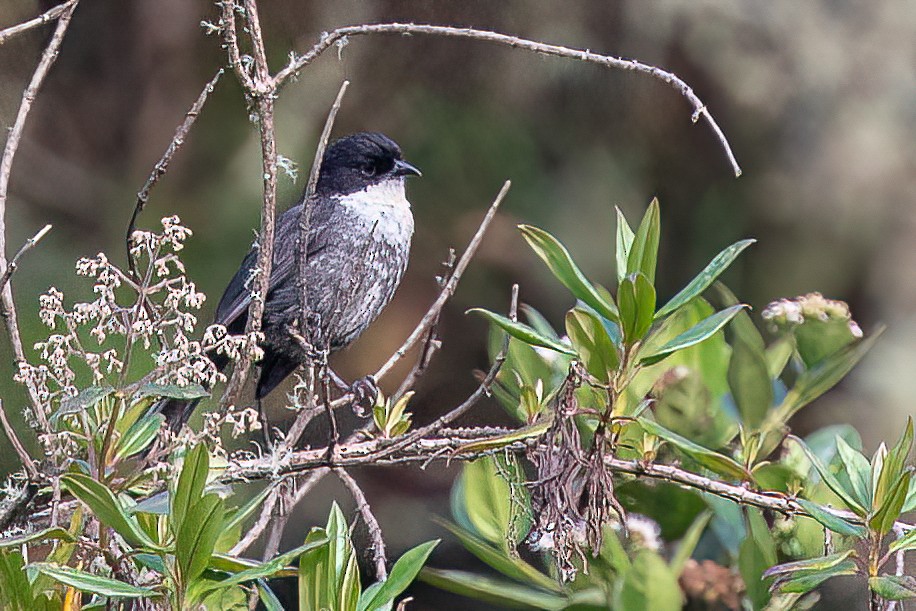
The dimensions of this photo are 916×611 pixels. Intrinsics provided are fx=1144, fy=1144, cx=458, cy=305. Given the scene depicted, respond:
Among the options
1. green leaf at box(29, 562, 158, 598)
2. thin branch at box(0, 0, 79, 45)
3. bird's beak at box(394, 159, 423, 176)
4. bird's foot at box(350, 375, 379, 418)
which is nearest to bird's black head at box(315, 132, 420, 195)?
bird's beak at box(394, 159, 423, 176)

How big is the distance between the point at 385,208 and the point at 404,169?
0.07 metres

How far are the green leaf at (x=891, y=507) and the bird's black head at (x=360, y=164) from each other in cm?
113

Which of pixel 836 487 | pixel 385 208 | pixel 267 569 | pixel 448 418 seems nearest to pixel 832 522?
pixel 836 487

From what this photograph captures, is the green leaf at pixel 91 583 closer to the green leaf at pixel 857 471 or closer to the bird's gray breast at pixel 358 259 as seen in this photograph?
the green leaf at pixel 857 471

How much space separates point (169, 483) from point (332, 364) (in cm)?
85

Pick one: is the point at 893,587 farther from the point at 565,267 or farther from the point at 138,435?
the point at 138,435

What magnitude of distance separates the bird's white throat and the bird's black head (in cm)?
2

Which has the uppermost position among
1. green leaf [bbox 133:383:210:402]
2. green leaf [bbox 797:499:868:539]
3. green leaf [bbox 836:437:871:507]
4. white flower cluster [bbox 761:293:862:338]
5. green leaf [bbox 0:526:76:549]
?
green leaf [bbox 133:383:210:402]

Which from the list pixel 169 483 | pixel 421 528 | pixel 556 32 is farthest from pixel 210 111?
pixel 169 483

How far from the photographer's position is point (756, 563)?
3.58ft

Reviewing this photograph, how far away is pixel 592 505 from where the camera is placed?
101cm

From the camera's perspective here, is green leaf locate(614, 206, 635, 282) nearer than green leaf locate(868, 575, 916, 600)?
No

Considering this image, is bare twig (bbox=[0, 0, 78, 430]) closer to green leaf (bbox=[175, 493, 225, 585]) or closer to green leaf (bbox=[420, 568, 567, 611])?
green leaf (bbox=[175, 493, 225, 585])

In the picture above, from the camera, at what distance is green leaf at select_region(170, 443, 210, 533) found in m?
0.86
